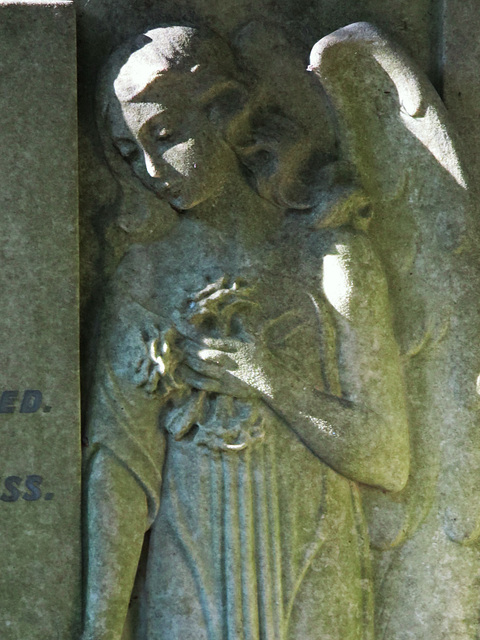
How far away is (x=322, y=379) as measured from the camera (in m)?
4.37

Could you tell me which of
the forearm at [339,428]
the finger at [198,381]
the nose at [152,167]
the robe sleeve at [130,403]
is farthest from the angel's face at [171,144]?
the forearm at [339,428]

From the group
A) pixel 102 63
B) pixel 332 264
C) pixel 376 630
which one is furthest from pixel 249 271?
pixel 376 630

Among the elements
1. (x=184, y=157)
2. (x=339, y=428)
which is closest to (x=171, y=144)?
(x=184, y=157)

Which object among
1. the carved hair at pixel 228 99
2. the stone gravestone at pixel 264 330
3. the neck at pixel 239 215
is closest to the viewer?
the stone gravestone at pixel 264 330

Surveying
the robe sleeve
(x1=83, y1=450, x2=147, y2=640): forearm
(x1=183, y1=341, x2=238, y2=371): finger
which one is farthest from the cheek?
(x1=83, y1=450, x2=147, y2=640): forearm

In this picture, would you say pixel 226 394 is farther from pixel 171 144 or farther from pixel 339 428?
pixel 171 144

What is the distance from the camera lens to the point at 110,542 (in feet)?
13.6

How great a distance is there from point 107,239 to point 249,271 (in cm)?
49

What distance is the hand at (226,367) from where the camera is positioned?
4273 mm

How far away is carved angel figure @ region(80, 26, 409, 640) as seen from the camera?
4.22 meters

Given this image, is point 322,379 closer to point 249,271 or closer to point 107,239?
point 249,271

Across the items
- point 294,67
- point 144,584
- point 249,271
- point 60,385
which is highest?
point 294,67

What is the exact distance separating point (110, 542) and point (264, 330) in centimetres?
87

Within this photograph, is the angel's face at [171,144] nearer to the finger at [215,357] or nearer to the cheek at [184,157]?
the cheek at [184,157]
